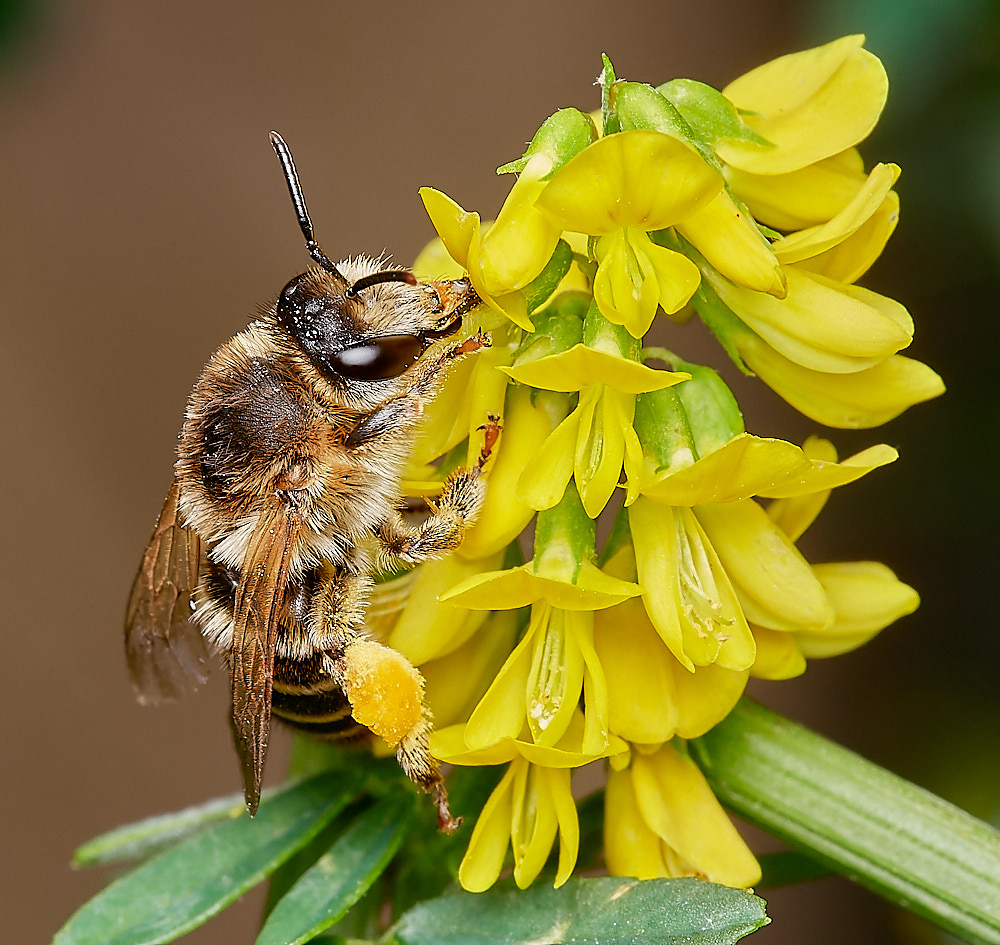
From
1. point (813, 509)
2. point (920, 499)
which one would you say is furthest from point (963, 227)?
point (813, 509)

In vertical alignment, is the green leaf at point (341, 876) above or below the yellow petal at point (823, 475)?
below

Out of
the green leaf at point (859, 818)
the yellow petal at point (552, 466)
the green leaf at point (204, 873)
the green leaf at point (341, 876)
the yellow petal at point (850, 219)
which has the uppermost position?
the yellow petal at point (850, 219)

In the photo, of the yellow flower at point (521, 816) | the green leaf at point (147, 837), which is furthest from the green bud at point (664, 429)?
the green leaf at point (147, 837)

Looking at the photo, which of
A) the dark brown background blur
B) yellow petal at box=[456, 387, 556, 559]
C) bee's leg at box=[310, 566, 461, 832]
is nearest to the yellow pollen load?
bee's leg at box=[310, 566, 461, 832]

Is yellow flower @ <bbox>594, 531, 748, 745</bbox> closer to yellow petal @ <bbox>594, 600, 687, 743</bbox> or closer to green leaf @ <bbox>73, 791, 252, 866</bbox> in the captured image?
yellow petal @ <bbox>594, 600, 687, 743</bbox>

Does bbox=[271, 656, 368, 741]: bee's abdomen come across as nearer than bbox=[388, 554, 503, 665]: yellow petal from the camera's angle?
No

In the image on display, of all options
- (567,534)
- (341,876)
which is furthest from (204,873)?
(567,534)

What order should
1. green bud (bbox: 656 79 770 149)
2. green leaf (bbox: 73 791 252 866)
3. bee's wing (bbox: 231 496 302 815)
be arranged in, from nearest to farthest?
green bud (bbox: 656 79 770 149) < bee's wing (bbox: 231 496 302 815) < green leaf (bbox: 73 791 252 866)

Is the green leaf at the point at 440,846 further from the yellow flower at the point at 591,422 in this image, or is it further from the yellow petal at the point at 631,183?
the yellow petal at the point at 631,183

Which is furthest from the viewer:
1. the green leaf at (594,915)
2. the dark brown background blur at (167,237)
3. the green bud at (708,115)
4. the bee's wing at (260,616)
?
the dark brown background blur at (167,237)
